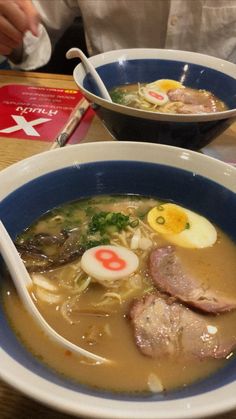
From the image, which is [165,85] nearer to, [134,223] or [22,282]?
[134,223]

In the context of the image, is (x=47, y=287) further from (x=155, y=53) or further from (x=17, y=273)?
(x=155, y=53)

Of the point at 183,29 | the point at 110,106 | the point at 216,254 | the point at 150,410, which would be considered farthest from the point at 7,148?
the point at 183,29

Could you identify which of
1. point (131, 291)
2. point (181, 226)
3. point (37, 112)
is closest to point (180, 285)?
point (131, 291)

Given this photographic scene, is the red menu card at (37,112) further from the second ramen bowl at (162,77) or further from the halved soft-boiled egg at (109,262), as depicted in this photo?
the halved soft-boiled egg at (109,262)

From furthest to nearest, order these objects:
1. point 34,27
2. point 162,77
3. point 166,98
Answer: point 34,27, point 162,77, point 166,98

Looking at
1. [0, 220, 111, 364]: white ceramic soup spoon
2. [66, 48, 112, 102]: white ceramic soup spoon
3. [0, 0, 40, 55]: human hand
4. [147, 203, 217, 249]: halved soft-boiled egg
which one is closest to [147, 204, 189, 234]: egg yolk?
[147, 203, 217, 249]: halved soft-boiled egg

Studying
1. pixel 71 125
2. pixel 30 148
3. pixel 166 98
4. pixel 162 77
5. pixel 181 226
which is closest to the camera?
pixel 181 226

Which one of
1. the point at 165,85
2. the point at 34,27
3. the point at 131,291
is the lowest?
the point at 165,85
